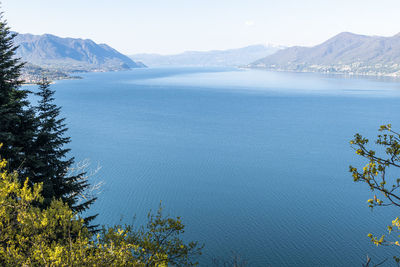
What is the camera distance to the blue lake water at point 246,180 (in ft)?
85.7

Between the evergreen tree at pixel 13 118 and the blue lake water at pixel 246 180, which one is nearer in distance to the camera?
the evergreen tree at pixel 13 118

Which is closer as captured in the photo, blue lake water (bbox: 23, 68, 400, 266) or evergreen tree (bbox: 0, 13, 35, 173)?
evergreen tree (bbox: 0, 13, 35, 173)

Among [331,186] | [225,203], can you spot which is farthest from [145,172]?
[331,186]

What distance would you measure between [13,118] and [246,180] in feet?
96.9

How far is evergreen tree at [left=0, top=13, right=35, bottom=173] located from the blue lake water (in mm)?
15703

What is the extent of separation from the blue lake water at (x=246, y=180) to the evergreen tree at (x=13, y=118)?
51.5ft

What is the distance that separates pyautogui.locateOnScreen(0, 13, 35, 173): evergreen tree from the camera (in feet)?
46.1

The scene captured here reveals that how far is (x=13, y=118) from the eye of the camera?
45.3 feet

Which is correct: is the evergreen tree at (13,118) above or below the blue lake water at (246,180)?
above

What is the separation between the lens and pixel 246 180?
1528 inches

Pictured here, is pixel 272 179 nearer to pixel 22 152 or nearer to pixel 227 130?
pixel 227 130

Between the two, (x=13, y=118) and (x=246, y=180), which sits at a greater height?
(x=13, y=118)

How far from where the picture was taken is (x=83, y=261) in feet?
23.2

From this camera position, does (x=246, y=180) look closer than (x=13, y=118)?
No
